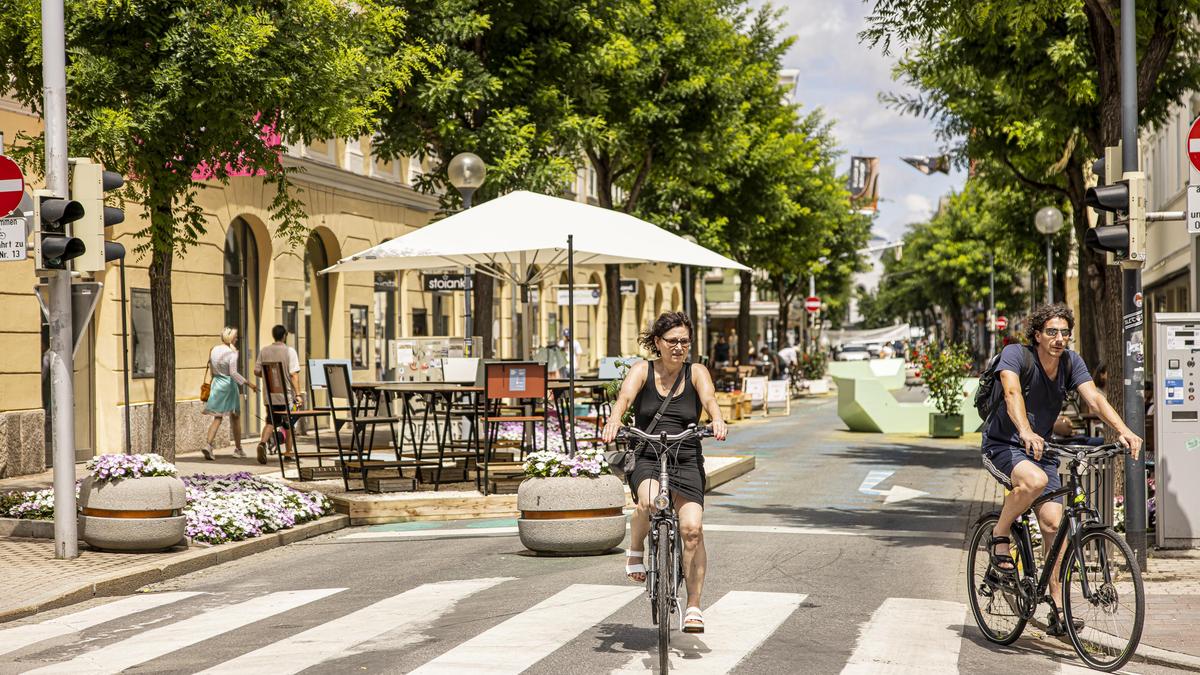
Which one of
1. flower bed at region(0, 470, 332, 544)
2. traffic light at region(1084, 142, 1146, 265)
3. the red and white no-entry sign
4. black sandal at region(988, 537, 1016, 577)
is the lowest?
flower bed at region(0, 470, 332, 544)

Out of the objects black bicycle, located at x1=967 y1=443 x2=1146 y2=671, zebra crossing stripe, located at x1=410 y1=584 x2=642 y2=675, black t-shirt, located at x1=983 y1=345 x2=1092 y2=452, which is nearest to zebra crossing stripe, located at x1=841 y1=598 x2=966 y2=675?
black bicycle, located at x1=967 y1=443 x2=1146 y2=671

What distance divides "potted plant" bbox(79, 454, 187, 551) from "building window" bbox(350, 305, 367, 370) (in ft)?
55.4

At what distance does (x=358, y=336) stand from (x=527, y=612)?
2041 cm

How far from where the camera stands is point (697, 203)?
36500 mm

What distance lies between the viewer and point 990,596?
7711 mm

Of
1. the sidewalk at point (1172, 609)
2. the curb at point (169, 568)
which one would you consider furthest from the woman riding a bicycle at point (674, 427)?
the curb at point (169, 568)

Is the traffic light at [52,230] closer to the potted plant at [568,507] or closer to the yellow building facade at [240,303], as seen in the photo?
the yellow building facade at [240,303]

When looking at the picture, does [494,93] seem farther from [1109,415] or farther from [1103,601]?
[1103,601]

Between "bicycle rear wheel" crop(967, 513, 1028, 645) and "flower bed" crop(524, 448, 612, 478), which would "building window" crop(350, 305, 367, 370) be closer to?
"flower bed" crop(524, 448, 612, 478)

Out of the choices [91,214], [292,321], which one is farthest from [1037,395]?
[292,321]

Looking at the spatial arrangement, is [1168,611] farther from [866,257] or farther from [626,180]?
[866,257]

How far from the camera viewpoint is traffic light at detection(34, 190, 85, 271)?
10.5 meters

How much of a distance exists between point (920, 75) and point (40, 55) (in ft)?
45.4

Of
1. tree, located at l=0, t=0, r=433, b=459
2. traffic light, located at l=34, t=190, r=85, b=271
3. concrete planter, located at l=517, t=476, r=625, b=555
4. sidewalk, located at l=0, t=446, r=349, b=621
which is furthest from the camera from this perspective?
tree, located at l=0, t=0, r=433, b=459
